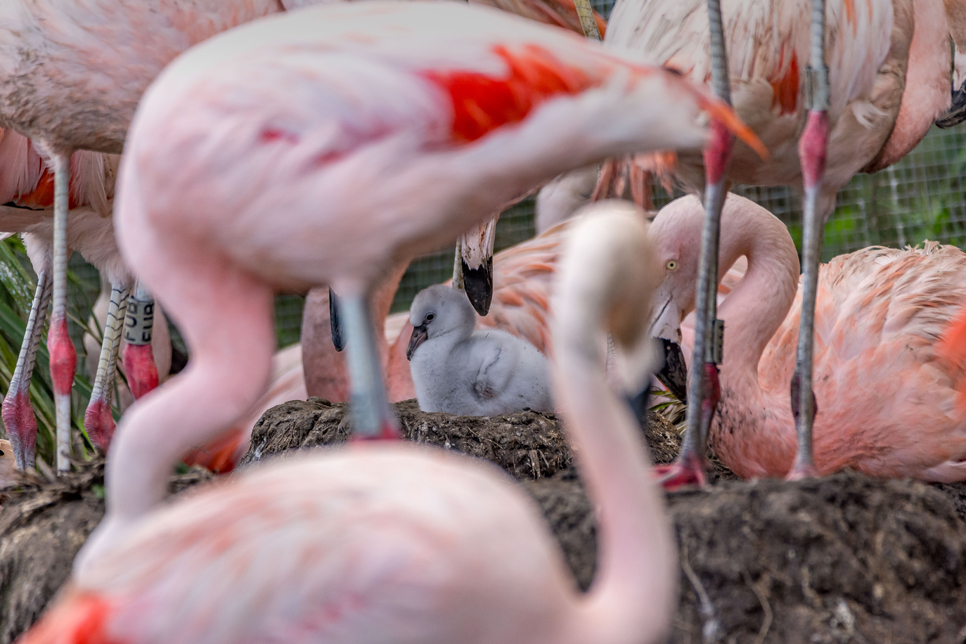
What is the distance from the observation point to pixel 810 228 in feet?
6.28

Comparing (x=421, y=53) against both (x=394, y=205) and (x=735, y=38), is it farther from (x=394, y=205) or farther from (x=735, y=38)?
(x=735, y=38)

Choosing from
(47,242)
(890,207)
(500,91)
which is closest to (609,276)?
(500,91)

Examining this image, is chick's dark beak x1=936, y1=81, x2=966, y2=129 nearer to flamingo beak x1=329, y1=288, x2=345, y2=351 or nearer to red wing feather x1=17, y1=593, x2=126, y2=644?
flamingo beak x1=329, y1=288, x2=345, y2=351

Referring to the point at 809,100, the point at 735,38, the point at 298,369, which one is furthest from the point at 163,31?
the point at 298,369

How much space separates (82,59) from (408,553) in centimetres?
165

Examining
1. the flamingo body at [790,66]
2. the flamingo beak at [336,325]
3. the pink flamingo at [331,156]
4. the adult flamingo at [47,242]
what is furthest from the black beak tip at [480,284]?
the pink flamingo at [331,156]

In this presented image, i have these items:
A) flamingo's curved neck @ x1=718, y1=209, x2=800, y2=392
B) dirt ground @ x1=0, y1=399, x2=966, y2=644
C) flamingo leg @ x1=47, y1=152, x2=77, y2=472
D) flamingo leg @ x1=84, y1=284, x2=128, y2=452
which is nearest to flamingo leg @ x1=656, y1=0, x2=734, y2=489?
dirt ground @ x1=0, y1=399, x2=966, y2=644

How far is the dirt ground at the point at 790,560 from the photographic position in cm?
148

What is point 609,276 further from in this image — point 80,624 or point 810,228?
point 810,228

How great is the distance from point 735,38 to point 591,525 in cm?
113

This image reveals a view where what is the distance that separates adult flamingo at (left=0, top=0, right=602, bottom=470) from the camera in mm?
2129

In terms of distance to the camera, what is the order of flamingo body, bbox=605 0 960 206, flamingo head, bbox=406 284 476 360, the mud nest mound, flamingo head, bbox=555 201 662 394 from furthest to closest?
flamingo head, bbox=406 284 476 360, the mud nest mound, flamingo body, bbox=605 0 960 206, flamingo head, bbox=555 201 662 394

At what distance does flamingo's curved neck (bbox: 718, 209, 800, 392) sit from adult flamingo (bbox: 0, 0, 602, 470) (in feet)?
4.38

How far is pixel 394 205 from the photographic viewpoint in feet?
4.05
